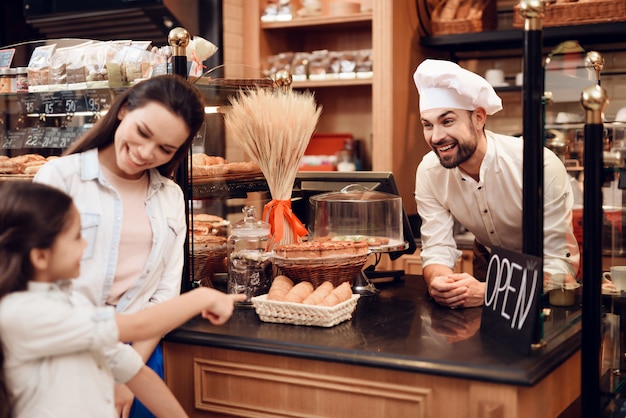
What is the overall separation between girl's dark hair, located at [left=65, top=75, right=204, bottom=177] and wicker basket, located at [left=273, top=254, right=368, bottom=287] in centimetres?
43

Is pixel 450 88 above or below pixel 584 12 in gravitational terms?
below

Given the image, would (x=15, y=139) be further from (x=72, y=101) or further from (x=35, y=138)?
(x=72, y=101)

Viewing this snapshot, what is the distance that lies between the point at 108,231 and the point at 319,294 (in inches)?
21.4

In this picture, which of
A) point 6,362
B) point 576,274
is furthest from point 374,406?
point 6,362

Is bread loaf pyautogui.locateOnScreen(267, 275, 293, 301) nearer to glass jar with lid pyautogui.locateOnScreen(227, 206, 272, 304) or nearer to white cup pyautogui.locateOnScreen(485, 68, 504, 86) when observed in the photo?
glass jar with lid pyautogui.locateOnScreen(227, 206, 272, 304)

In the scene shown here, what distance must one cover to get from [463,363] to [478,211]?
3.62 feet

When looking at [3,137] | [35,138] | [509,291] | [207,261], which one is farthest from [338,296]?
[3,137]

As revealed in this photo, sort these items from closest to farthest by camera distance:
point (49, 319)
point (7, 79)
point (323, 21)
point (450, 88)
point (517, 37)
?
point (49, 319), point (450, 88), point (7, 79), point (517, 37), point (323, 21)

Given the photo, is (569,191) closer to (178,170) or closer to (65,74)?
(178,170)

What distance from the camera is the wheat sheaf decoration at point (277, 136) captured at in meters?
2.33

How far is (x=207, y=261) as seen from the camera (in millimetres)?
2385

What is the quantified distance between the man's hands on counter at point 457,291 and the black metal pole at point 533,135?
1.43 feet

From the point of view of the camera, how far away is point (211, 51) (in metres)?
2.74

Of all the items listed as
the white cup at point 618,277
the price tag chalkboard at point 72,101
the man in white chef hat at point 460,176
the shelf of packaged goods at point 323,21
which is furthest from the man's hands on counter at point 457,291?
the shelf of packaged goods at point 323,21
